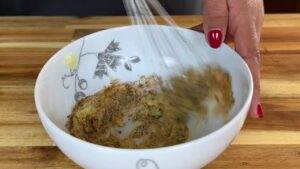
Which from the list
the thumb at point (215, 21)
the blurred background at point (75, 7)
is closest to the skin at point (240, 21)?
the thumb at point (215, 21)

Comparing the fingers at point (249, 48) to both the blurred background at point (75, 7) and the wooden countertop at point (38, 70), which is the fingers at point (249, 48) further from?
the blurred background at point (75, 7)

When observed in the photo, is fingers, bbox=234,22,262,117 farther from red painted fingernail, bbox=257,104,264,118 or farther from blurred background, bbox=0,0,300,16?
blurred background, bbox=0,0,300,16

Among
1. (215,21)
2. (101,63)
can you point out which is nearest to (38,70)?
(101,63)

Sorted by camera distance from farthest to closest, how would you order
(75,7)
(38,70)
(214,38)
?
(75,7), (38,70), (214,38)

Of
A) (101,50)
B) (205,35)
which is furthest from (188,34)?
(101,50)

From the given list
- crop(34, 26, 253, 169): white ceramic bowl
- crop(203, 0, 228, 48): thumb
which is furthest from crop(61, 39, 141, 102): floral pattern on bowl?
crop(203, 0, 228, 48): thumb

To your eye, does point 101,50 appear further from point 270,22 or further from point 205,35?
point 270,22

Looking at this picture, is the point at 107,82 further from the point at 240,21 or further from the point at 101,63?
the point at 240,21
